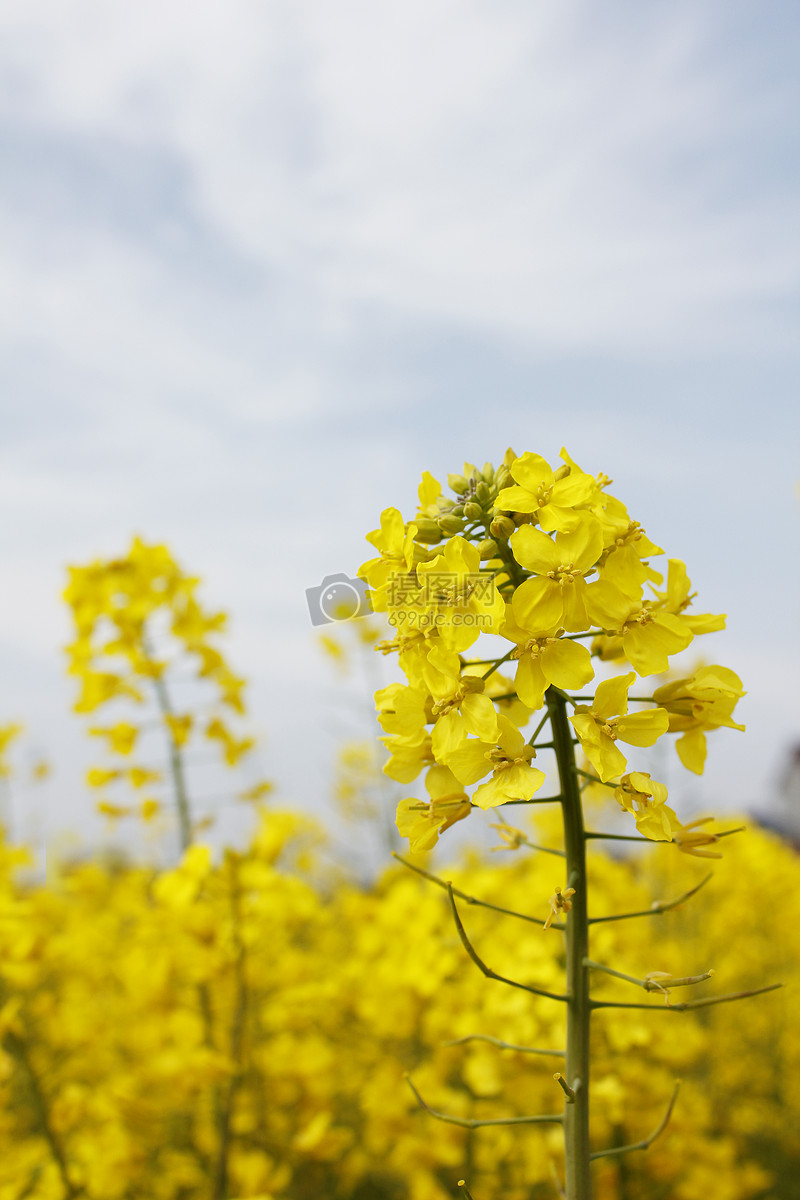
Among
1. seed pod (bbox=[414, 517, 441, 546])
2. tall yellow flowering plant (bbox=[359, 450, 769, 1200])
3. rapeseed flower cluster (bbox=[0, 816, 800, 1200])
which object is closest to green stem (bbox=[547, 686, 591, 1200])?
tall yellow flowering plant (bbox=[359, 450, 769, 1200])

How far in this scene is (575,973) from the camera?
4.30ft

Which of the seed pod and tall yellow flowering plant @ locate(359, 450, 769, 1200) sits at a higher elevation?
the seed pod

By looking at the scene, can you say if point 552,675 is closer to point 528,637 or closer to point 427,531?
point 528,637

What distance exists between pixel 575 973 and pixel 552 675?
497 millimetres

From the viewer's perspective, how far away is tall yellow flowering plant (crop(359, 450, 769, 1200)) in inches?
49.8

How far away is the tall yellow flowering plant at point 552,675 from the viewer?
126 centimetres

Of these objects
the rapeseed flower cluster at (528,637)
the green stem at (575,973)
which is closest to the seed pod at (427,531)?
the rapeseed flower cluster at (528,637)

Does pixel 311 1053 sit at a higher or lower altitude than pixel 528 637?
lower

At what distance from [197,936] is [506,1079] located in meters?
1.21

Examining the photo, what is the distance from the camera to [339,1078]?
4453mm

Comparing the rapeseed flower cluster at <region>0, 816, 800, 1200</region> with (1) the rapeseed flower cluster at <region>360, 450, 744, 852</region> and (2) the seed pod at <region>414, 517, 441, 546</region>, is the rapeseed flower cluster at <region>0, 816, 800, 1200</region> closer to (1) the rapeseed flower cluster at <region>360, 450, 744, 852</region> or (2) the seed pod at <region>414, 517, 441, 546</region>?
(1) the rapeseed flower cluster at <region>360, 450, 744, 852</region>

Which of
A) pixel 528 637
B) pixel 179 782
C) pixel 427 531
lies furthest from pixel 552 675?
pixel 179 782

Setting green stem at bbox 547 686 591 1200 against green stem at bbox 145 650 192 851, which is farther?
green stem at bbox 145 650 192 851

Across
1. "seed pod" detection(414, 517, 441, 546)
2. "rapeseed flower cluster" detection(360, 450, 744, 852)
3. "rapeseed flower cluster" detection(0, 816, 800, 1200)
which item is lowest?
"rapeseed flower cluster" detection(0, 816, 800, 1200)
